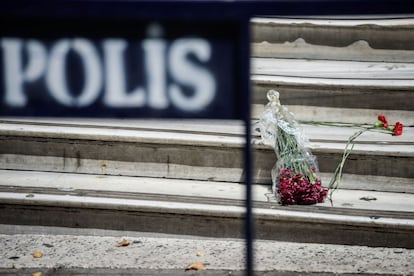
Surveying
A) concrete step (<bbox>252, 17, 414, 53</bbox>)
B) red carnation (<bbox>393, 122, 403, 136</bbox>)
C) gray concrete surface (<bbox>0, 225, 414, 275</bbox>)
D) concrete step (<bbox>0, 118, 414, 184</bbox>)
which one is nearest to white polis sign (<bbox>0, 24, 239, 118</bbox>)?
Answer: gray concrete surface (<bbox>0, 225, 414, 275</bbox>)

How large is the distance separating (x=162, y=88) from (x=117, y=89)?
0.14m

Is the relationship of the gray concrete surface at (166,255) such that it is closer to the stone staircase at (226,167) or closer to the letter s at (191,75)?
the stone staircase at (226,167)

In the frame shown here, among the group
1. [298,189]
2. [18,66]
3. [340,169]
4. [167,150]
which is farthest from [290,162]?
[18,66]

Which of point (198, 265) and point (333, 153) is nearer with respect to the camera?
point (198, 265)

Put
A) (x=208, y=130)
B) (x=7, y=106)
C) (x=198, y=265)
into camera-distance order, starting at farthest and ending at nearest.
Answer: (x=208, y=130) → (x=198, y=265) → (x=7, y=106)

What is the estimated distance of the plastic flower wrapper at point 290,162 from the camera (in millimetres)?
4387

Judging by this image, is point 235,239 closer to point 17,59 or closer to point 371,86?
point 371,86

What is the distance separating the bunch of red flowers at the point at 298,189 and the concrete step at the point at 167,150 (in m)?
0.26

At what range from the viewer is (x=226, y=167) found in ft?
15.6

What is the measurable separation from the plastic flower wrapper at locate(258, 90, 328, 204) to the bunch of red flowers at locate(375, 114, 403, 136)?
628mm

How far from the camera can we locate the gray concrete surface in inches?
158

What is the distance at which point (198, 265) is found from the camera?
404 cm

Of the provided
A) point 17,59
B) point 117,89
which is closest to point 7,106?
point 17,59

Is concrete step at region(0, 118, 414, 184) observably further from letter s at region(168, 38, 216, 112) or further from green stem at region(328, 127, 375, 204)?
letter s at region(168, 38, 216, 112)
